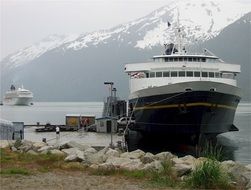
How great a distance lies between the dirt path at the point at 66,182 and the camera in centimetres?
1056

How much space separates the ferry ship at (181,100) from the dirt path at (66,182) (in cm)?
1505

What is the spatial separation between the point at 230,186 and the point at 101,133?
22401 millimetres

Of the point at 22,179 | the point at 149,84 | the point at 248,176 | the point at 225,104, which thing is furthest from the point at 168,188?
the point at 149,84

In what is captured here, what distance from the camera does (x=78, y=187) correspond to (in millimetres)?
10609

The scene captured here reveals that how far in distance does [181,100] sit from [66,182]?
16.2 m

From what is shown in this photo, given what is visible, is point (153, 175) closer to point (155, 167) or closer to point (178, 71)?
point (155, 167)

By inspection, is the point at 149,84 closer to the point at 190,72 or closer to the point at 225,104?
the point at 190,72

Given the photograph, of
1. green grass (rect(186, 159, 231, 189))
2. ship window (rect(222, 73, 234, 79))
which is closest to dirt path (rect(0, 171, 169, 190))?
green grass (rect(186, 159, 231, 189))

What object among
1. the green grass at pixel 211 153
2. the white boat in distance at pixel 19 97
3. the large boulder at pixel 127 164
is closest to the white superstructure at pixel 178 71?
the green grass at pixel 211 153

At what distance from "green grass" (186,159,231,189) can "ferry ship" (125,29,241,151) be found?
15.5 metres

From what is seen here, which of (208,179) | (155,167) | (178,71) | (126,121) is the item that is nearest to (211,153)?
(155,167)

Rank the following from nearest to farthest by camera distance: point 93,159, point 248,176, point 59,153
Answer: point 248,176 → point 93,159 → point 59,153

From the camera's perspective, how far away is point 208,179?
438 inches

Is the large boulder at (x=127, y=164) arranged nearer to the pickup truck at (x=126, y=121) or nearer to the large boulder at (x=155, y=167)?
the large boulder at (x=155, y=167)
